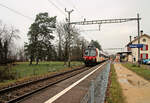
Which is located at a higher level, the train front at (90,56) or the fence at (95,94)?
the train front at (90,56)

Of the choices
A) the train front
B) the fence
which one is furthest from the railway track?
the train front

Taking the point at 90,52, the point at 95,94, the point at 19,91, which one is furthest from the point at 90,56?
the point at 95,94

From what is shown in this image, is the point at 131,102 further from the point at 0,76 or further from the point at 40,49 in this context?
the point at 40,49

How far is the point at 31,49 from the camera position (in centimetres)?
3800

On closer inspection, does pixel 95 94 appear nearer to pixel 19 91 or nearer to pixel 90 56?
pixel 19 91

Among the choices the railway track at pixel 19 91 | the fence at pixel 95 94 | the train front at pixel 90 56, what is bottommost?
the railway track at pixel 19 91

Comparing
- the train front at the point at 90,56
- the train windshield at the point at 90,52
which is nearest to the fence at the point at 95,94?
the train front at the point at 90,56

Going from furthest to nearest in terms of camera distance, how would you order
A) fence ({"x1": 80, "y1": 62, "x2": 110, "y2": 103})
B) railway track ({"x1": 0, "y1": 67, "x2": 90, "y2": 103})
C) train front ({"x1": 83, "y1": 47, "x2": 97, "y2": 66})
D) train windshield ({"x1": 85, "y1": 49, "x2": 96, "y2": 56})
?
train windshield ({"x1": 85, "y1": 49, "x2": 96, "y2": 56})
train front ({"x1": 83, "y1": 47, "x2": 97, "y2": 66})
railway track ({"x1": 0, "y1": 67, "x2": 90, "y2": 103})
fence ({"x1": 80, "y1": 62, "x2": 110, "y2": 103})

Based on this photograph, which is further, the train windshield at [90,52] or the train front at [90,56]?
the train windshield at [90,52]

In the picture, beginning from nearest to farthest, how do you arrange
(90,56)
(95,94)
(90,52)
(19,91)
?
1. (95,94)
2. (19,91)
3. (90,56)
4. (90,52)

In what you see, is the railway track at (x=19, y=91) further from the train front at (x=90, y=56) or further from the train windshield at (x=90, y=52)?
the train windshield at (x=90, y=52)

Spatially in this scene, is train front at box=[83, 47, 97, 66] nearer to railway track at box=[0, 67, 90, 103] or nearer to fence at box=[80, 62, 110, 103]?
railway track at box=[0, 67, 90, 103]

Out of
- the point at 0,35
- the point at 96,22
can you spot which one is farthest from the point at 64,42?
the point at 0,35

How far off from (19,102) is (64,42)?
91.1 ft
